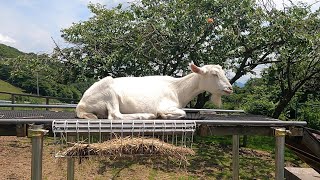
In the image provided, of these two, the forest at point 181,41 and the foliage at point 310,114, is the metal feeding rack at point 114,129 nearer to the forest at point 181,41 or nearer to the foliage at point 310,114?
the forest at point 181,41

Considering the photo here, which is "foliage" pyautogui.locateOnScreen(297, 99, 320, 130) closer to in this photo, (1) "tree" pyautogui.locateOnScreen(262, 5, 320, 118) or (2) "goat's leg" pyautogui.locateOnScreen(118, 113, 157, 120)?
(1) "tree" pyautogui.locateOnScreen(262, 5, 320, 118)

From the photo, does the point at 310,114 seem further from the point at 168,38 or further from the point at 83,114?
the point at 83,114

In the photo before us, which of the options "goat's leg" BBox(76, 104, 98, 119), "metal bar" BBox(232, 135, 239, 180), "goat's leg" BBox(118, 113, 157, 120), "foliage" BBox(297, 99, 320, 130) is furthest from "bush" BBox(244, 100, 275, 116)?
"goat's leg" BBox(76, 104, 98, 119)

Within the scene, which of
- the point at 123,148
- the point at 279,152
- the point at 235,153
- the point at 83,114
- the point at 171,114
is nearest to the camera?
the point at 123,148

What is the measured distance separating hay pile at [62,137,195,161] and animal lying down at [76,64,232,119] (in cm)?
66

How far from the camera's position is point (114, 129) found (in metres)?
3.38

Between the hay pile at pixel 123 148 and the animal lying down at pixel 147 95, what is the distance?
66cm

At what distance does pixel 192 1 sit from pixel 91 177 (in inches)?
176

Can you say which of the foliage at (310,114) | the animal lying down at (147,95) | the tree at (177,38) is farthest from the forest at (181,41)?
the animal lying down at (147,95)

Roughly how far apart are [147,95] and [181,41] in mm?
4876

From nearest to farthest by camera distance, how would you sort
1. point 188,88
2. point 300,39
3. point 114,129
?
1. point 114,129
2. point 188,88
3. point 300,39

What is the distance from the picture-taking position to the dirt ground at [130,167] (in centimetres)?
811

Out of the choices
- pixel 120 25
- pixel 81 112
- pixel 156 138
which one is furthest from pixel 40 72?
pixel 156 138

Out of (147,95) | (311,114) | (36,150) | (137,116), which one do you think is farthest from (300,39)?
(36,150)
